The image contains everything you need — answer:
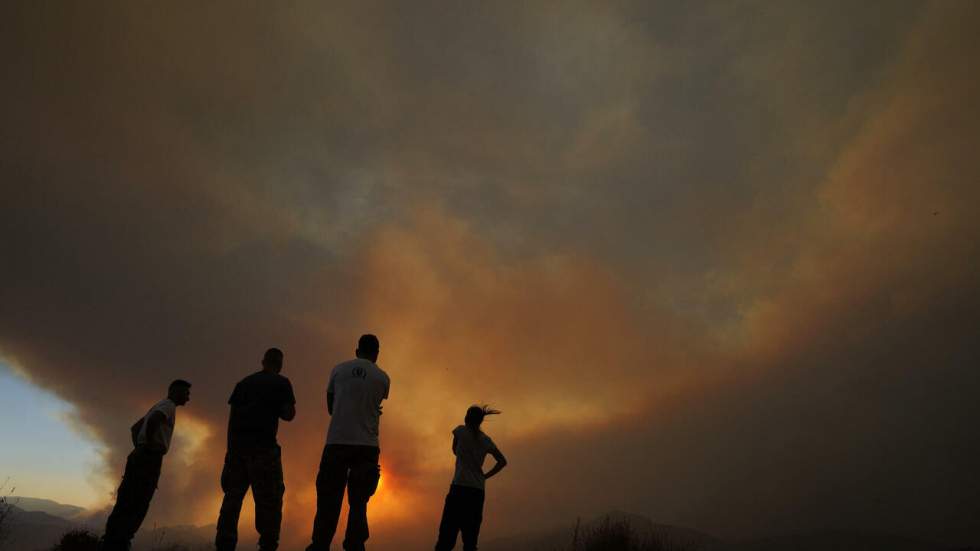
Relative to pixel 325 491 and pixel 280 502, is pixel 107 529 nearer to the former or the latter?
pixel 280 502

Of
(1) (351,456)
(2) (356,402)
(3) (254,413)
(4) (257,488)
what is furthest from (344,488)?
(3) (254,413)

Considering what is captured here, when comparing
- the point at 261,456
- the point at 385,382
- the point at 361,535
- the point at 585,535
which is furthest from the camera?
the point at 585,535

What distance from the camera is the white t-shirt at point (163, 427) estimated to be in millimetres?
9469

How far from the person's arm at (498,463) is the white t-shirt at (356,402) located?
296 cm

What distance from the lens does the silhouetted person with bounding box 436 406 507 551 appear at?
380 inches

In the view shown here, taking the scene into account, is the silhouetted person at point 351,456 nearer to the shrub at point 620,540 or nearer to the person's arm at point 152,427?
the person's arm at point 152,427

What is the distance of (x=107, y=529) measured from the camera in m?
9.12

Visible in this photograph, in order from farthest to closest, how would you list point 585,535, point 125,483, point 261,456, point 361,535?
Answer: point 585,535 → point 125,483 → point 261,456 → point 361,535

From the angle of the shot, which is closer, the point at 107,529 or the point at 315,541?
the point at 315,541

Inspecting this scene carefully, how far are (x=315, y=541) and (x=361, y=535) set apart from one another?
542mm

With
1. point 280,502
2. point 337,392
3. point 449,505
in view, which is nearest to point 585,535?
point 449,505

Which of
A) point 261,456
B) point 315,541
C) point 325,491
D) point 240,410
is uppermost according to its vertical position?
point 240,410

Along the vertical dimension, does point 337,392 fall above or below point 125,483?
above

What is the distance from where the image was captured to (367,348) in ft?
26.2
